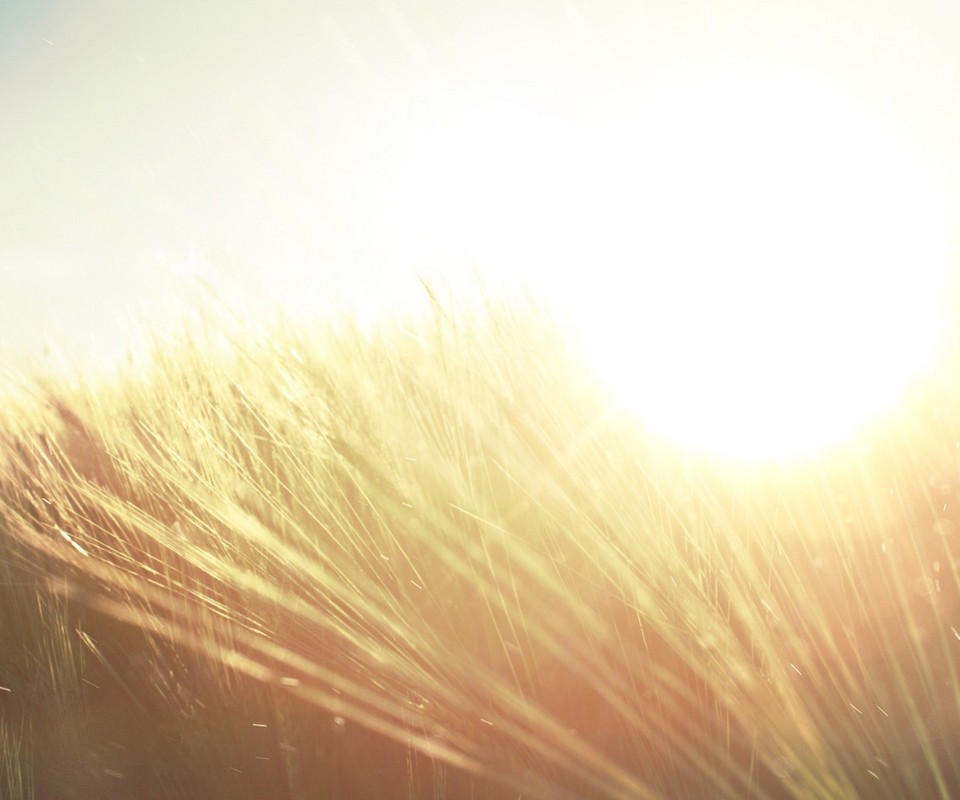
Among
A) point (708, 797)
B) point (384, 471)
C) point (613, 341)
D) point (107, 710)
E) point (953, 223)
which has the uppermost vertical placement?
point (953, 223)

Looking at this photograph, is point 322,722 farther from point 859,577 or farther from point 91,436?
point 91,436

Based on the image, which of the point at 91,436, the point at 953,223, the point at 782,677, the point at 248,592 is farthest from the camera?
the point at 91,436

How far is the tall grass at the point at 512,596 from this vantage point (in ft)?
2.47

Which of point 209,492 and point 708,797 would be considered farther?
point 209,492

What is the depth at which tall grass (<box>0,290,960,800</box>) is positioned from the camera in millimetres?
751

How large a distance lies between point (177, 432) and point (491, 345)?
1.66ft

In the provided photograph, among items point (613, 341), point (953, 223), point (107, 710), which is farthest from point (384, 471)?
point (953, 223)

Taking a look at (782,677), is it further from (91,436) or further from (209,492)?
(91,436)

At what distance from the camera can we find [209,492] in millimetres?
1017

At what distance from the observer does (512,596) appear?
847 millimetres

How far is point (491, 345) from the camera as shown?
907 millimetres

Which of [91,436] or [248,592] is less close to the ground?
[91,436]

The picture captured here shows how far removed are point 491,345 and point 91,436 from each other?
1.02 meters

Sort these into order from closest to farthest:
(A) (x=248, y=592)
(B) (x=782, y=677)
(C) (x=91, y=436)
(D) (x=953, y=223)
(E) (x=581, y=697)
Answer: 1. (B) (x=782, y=677)
2. (E) (x=581, y=697)
3. (A) (x=248, y=592)
4. (D) (x=953, y=223)
5. (C) (x=91, y=436)
